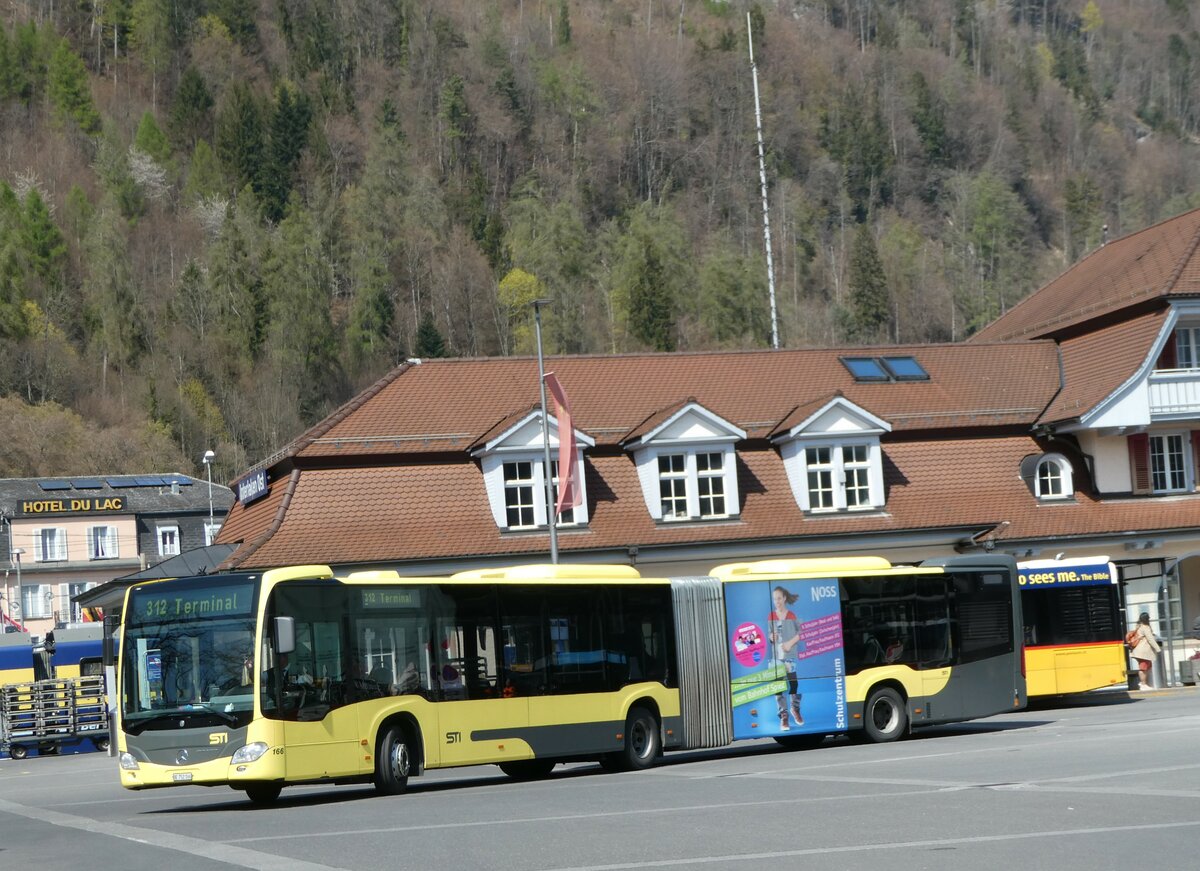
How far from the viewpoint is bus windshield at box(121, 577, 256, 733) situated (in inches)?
719

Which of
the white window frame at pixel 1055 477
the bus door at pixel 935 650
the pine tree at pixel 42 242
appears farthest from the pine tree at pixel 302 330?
the bus door at pixel 935 650

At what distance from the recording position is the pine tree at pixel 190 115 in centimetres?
14538

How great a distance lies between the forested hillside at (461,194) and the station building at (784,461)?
63140mm

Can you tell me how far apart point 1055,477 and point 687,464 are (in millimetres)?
8944

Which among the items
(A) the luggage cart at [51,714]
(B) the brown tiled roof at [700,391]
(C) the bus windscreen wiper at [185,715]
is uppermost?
(B) the brown tiled roof at [700,391]

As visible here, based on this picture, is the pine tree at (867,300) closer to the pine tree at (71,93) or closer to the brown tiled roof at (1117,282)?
the pine tree at (71,93)

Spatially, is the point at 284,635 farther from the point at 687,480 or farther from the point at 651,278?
the point at 651,278

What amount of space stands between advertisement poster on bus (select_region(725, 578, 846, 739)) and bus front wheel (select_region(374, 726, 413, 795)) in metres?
5.57

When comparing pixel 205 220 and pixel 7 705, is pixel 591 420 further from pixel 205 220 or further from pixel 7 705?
pixel 205 220

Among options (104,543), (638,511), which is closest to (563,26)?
(104,543)

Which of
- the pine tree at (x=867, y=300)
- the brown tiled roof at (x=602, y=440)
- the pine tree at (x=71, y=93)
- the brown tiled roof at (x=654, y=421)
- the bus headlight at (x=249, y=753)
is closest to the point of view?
the bus headlight at (x=249, y=753)

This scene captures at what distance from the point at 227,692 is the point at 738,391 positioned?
23.6 metres

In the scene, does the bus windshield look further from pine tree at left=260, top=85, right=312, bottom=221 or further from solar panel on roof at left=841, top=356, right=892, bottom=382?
pine tree at left=260, top=85, right=312, bottom=221

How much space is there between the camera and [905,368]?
4206 centimetres
